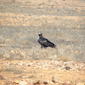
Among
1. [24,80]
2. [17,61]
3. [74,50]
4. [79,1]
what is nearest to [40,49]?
[74,50]

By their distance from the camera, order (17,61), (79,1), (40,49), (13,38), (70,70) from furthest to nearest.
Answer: (79,1)
(13,38)
(40,49)
(17,61)
(70,70)

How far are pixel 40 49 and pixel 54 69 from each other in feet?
14.7

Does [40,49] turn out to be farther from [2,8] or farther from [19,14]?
[2,8]

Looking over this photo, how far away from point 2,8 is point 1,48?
21.2 meters

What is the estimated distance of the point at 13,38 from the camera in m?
24.2

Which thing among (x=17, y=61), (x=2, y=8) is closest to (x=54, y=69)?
(x=17, y=61)

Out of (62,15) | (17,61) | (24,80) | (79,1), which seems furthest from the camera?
(79,1)

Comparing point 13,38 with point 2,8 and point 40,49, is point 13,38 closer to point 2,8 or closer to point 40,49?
point 40,49

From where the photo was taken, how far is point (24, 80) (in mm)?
13336

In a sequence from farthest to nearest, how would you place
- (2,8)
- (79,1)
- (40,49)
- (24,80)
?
1. (79,1)
2. (2,8)
3. (40,49)
4. (24,80)

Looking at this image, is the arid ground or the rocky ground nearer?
the rocky ground

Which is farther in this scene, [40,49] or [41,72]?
[40,49]

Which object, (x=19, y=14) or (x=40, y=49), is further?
(x=19, y=14)

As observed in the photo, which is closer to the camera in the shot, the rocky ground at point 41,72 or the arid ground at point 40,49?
the rocky ground at point 41,72
